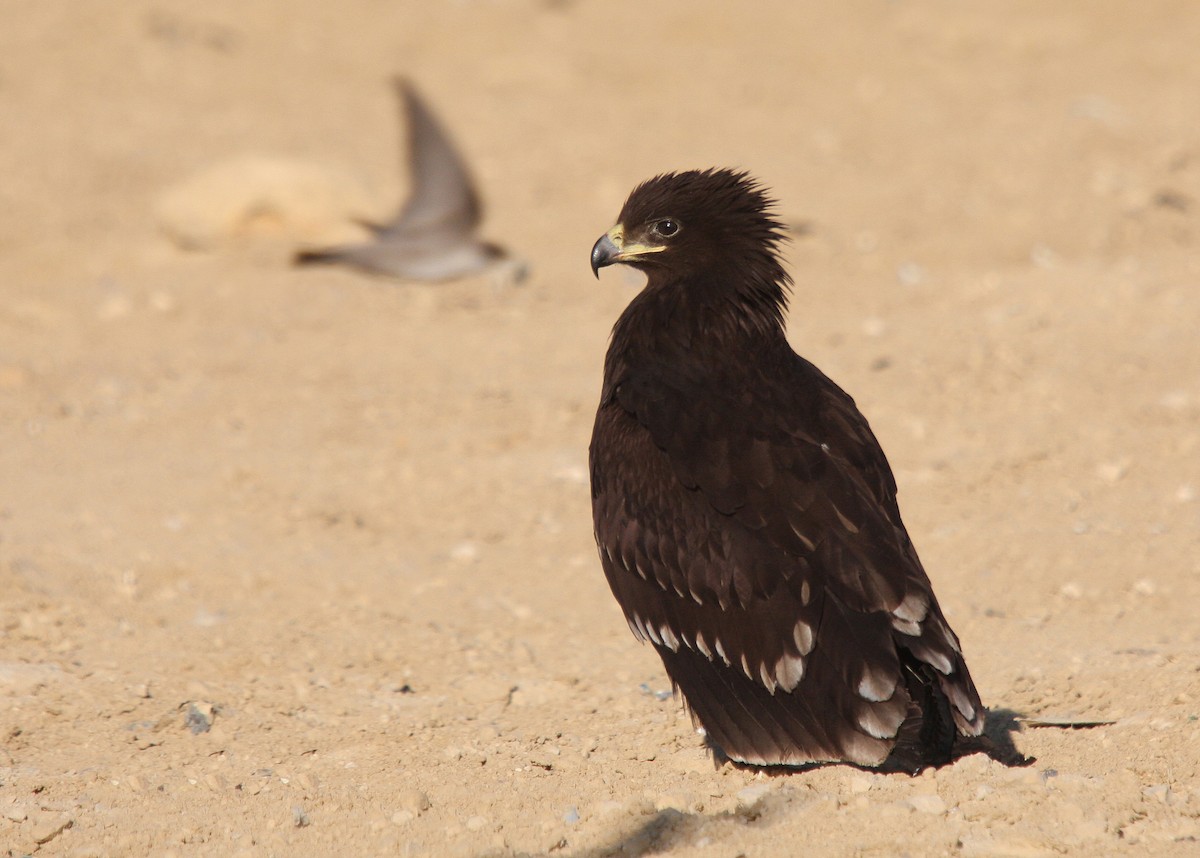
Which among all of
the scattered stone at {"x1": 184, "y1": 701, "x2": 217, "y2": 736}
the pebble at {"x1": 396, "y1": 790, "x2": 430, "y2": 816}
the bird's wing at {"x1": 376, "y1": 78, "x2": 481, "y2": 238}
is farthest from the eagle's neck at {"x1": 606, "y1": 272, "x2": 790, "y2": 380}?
the bird's wing at {"x1": 376, "y1": 78, "x2": 481, "y2": 238}

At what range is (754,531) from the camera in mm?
4430

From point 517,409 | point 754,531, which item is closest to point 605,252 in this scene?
point 754,531

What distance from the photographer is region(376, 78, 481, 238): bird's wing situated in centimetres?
1109

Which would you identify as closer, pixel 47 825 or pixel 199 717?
pixel 47 825

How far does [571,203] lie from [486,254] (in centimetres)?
141

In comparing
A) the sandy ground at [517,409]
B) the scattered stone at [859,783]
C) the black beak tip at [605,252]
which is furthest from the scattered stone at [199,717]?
the scattered stone at [859,783]

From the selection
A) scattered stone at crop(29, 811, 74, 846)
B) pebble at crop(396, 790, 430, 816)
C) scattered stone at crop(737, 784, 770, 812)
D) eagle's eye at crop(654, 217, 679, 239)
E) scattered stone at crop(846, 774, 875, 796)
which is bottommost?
scattered stone at crop(29, 811, 74, 846)

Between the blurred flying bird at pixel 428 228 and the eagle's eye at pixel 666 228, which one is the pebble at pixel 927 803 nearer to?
the eagle's eye at pixel 666 228

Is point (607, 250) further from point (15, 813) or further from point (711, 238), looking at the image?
point (15, 813)

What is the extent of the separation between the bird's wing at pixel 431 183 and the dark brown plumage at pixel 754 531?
19.8 ft

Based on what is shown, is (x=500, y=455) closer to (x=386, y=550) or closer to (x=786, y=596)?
(x=386, y=550)

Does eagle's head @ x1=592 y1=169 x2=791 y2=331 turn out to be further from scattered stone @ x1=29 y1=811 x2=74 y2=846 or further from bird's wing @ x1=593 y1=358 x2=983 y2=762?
scattered stone @ x1=29 y1=811 x2=74 y2=846

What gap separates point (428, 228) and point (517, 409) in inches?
122

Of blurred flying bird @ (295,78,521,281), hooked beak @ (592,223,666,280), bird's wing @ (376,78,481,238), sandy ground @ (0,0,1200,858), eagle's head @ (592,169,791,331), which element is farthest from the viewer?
bird's wing @ (376,78,481,238)
